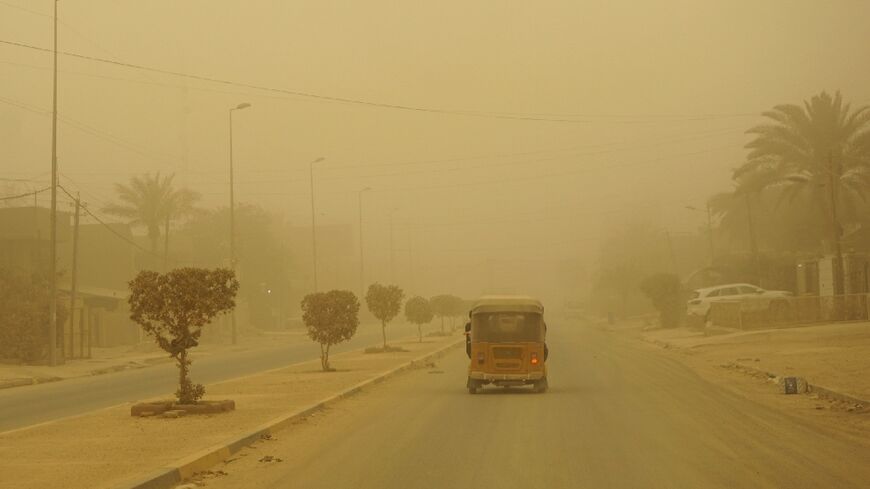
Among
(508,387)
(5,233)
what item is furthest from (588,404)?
(5,233)

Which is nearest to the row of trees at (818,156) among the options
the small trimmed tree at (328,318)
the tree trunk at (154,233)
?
the small trimmed tree at (328,318)

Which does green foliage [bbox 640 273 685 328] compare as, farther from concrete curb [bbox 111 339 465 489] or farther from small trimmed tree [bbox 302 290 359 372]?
concrete curb [bbox 111 339 465 489]

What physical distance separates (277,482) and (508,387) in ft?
46.1

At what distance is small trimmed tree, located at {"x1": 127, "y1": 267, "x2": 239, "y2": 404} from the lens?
1873cm

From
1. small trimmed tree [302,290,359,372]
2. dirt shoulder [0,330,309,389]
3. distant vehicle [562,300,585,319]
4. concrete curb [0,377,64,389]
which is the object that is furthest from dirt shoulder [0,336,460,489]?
distant vehicle [562,300,585,319]

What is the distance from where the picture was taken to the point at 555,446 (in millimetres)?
13398

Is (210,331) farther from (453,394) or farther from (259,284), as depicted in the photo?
(453,394)

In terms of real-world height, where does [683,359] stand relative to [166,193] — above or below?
below

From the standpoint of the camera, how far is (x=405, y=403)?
20641 mm

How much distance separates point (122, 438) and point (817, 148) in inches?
1742

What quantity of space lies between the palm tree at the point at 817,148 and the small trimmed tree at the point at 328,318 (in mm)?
27891

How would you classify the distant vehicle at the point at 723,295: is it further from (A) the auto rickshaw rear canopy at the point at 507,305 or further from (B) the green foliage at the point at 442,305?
(A) the auto rickshaw rear canopy at the point at 507,305

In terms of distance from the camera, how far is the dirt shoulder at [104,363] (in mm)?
34719

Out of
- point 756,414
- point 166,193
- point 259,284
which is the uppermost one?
point 166,193
